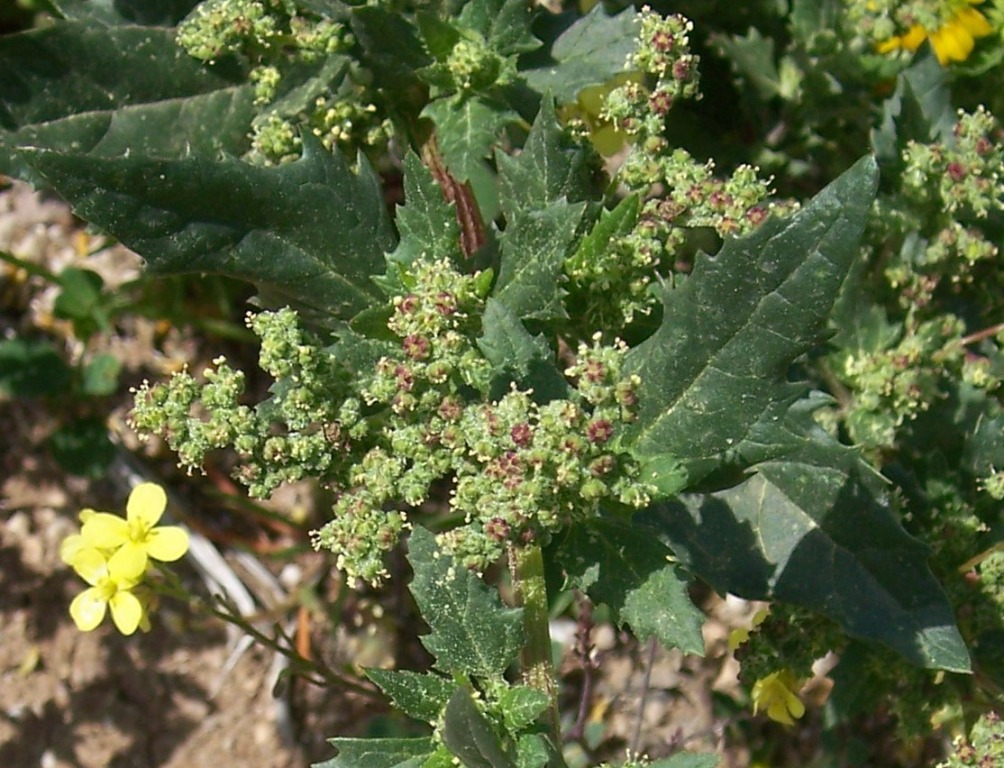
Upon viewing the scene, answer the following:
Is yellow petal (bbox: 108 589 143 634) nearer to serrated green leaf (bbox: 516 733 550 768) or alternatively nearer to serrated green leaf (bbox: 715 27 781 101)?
serrated green leaf (bbox: 516 733 550 768)

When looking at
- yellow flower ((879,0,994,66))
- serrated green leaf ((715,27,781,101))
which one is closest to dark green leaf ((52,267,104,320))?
serrated green leaf ((715,27,781,101))

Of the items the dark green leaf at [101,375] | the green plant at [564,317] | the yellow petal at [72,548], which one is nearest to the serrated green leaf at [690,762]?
the green plant at [564,317]

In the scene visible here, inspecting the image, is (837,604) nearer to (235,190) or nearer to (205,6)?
(235,190)

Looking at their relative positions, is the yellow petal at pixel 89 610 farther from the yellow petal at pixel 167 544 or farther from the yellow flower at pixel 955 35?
the yellow flower at pixel 955 35

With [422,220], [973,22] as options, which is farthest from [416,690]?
[973,22]

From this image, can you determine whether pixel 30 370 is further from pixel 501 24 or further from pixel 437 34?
pixel 501 24
